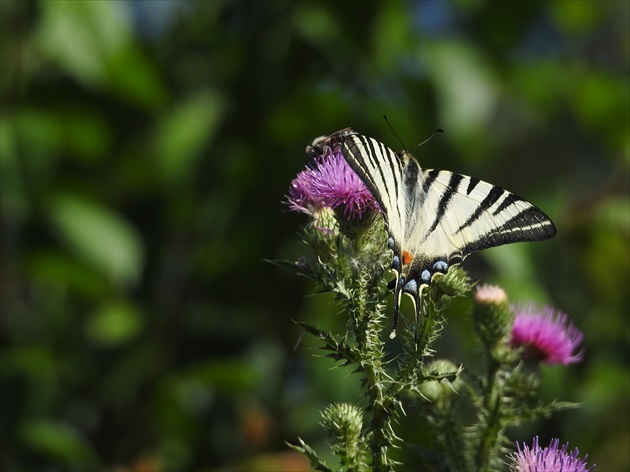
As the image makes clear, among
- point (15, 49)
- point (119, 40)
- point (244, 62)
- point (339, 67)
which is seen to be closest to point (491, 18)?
point (339, 67)

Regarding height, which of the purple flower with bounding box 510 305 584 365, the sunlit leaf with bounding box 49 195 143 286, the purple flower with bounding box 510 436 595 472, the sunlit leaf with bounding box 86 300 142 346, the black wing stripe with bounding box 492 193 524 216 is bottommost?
the purple flower with bounding box 510 436 595 472

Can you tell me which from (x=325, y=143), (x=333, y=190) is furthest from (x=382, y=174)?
(x=325, y=143)

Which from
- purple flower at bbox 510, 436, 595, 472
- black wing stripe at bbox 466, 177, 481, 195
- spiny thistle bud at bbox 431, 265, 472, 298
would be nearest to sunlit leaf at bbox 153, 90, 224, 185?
black wing stripe at bbox 466, 177, 481, 195

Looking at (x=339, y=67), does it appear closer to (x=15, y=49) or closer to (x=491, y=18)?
(x=491, y=18)

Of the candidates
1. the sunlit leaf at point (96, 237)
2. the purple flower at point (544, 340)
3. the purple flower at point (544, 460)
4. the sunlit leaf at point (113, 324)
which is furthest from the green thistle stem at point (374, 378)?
the sunlit leaf at point (113, 324)

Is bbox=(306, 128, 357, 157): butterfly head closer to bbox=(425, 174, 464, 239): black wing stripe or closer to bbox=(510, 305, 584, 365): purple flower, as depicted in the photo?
bbox=(425, 174, 464, 239): black wing stripe

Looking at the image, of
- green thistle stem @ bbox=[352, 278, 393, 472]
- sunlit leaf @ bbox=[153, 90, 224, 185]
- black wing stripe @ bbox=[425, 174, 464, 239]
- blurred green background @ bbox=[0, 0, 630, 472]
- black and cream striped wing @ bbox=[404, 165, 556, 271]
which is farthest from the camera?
sunlit leaf @ bbox=[153, 90, 224, 185]
